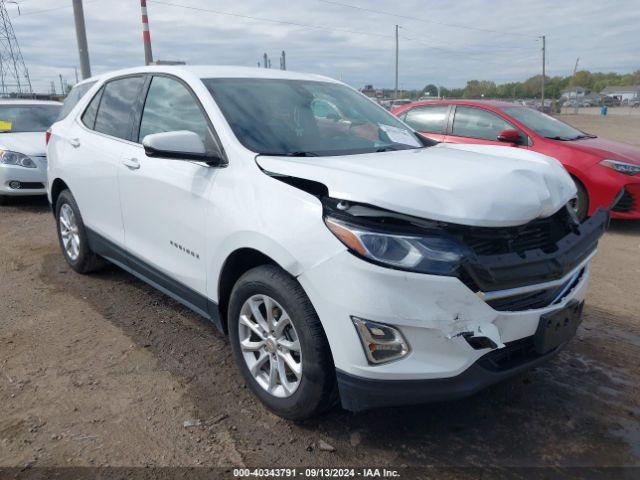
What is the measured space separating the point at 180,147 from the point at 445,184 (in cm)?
140

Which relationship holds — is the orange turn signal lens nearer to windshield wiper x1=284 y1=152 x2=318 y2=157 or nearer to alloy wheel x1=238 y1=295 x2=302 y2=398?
alloy wheel x1=238 y1=295 x2=302 y2=398

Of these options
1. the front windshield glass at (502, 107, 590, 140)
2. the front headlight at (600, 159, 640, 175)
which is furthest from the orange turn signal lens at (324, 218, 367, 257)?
the front windshield glass at (502, 107, 590, 140)

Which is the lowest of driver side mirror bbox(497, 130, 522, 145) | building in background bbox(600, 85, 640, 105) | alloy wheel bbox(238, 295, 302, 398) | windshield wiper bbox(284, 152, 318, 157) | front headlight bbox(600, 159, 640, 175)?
alloy wheel bbox(238, 295, 302, 398)

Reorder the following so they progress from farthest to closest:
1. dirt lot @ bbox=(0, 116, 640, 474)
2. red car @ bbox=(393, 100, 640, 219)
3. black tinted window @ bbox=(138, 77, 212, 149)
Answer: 1. red car @ bbox=(393, 100, 640, 219)
2. black tinted window @ bbox=(138, 77, 212, 149)
3. dirt lot @ bbox=(0, 116, 640, 474)

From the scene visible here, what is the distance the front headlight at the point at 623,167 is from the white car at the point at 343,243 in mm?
3542

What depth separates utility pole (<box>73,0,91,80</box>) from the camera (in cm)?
1318

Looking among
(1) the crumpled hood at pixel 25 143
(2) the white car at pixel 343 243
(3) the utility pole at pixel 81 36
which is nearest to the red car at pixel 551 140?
(2) the white car at pixel 343 243

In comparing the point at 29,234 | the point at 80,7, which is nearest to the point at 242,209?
the point at 29,234

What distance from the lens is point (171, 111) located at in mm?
3414

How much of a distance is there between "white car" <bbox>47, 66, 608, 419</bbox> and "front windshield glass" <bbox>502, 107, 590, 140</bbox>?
383 cm

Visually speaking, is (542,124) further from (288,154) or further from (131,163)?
(131,163)

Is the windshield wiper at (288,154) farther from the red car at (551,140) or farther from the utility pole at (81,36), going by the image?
the utility pole at (81,36)

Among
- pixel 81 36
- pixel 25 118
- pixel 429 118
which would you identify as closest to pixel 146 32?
pixel 81 36

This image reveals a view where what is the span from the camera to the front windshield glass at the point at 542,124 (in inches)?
268
